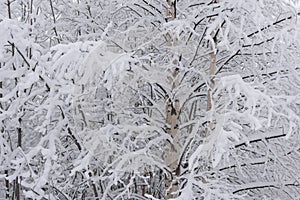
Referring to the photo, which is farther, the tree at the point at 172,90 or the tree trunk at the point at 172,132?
the tree trunk at the point at 172,132

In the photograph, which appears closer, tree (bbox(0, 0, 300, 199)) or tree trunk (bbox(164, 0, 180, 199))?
tree (bbox(0, 0, 300, 199))

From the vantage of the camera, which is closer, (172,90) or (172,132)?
(172,90)

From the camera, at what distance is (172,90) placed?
3.58 meters

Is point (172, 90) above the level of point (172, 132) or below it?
above

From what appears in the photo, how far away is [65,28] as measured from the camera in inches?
185

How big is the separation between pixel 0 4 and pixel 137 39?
177 cm

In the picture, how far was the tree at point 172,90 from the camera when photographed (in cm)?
295

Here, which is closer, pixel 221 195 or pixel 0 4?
pixel 221 195

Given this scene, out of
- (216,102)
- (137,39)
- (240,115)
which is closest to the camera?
(240,115)

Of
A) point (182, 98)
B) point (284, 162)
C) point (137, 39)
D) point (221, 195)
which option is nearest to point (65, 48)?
point (137, 39)

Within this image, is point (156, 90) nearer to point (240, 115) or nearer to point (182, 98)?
point (182, 98)

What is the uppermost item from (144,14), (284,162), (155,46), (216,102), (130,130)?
(144,14)

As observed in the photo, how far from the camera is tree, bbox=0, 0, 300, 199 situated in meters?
2.95

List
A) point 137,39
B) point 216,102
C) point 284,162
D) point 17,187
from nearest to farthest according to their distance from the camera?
point 216,102 < point 137,39 < point 284,162 < point 17,187
